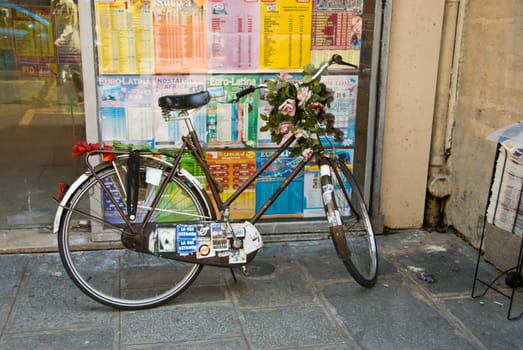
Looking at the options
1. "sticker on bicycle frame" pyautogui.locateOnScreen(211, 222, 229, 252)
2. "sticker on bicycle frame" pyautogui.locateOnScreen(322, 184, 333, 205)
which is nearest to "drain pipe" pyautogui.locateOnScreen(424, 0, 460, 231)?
"sticker on bicycle frame" pyautogui.locateOnScreen(322, 184, 333, 205)

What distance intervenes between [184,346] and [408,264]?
208cm

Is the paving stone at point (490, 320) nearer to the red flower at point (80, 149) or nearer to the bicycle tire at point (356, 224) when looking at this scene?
the bicycle tire at point (356, 224)

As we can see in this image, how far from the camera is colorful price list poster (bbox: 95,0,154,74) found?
468 centimetres

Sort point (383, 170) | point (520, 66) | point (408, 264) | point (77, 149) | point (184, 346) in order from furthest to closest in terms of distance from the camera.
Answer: point (383, 170)
point (408, 264)
point (520, 66)
point (77, 149)
point (184, 346)

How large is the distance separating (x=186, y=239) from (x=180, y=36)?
69.3 inches

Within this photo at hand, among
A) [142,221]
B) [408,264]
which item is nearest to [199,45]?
[142,221]

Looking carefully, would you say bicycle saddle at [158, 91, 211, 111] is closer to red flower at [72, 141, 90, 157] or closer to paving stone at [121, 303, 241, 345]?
red flower at [72, 141, 90, 157]

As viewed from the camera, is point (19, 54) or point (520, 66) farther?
point (19, 54)

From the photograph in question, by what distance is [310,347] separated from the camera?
3.59m

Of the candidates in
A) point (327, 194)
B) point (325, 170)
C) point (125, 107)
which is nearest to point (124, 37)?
point (125, 107)

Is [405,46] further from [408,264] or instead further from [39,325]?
[39,325]

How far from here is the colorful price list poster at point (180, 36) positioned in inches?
188

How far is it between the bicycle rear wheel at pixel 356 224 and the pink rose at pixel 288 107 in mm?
502

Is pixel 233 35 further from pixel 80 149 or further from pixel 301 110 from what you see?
pixel 80 149
